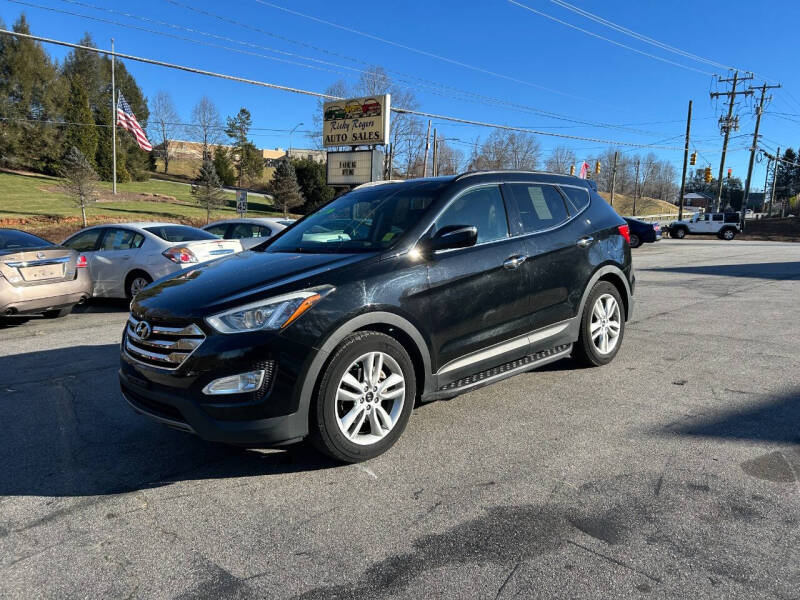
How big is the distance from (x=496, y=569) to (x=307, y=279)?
1.86 meters

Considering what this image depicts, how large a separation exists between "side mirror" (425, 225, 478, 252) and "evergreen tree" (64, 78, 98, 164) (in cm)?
6398

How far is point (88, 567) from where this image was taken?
8.34 feet

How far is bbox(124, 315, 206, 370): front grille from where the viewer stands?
3234mm

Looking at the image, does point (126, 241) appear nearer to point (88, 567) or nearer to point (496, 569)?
point (88, 567)

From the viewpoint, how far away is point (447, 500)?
3.09m

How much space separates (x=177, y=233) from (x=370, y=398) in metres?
7.86

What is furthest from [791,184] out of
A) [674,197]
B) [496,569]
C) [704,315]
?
[496,569]

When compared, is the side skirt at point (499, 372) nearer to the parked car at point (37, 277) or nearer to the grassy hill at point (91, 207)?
the parked car at point (37, 277)

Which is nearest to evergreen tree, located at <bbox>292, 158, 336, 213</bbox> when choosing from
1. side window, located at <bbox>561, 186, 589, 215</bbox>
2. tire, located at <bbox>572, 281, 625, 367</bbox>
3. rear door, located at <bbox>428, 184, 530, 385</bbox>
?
side window, located at <bbox>561, 186, 589, 215</bbox>

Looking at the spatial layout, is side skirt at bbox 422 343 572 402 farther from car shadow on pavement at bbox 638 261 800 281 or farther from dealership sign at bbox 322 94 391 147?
dealership sign at bbox 322 94 391 147

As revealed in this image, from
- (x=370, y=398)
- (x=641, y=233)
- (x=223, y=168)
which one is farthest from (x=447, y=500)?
→ (x=223, y=168)

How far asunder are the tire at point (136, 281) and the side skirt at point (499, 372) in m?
7.18

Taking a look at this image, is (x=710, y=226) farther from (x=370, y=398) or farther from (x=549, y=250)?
(x=370, y=398)

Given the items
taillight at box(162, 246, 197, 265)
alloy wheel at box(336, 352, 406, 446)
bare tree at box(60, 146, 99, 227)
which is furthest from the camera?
bare tree at box(60, 146, 99, 227)
